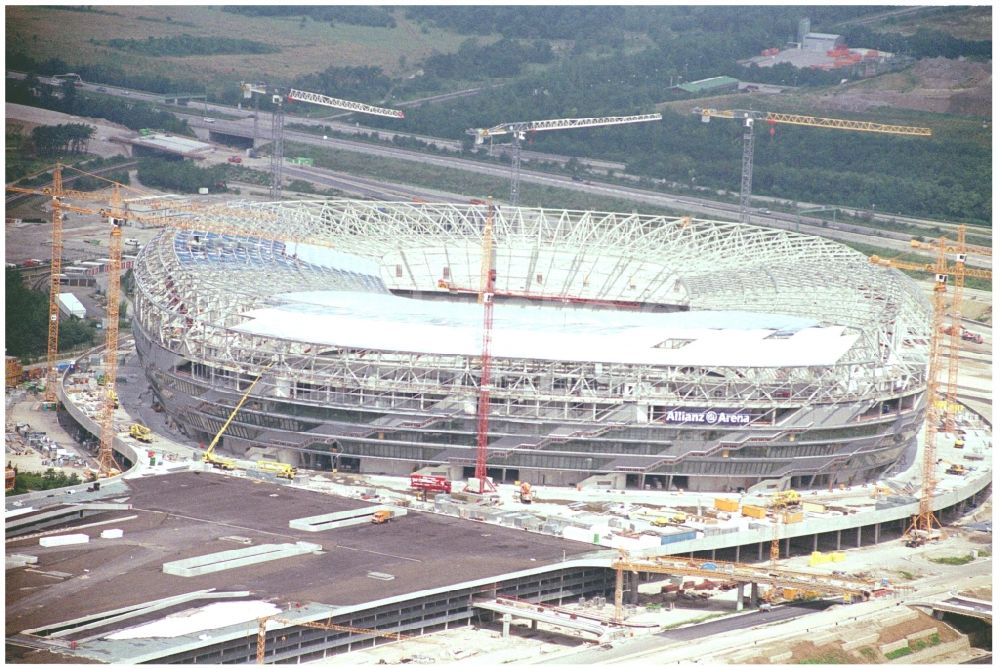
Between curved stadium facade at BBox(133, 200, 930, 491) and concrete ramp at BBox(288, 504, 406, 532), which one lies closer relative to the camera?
concrete ramp at BBox(288, 504, 406, 532)

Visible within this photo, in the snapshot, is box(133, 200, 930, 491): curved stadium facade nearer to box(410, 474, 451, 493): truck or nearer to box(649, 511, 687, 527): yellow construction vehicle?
box(410, 474, 451, 493): truck

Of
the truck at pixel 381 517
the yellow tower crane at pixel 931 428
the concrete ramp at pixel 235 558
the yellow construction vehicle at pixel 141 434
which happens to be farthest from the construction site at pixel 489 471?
the truck at pixel 381 517

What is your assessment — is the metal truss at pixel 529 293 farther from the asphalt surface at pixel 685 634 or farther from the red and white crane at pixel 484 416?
the asphalt surface at pixel 685 634

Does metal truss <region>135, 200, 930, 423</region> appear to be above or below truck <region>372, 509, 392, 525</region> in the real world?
above

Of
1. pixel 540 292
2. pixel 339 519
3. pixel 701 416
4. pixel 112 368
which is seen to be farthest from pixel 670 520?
pixel 540 292

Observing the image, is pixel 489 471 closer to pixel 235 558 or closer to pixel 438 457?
pixel 438 457

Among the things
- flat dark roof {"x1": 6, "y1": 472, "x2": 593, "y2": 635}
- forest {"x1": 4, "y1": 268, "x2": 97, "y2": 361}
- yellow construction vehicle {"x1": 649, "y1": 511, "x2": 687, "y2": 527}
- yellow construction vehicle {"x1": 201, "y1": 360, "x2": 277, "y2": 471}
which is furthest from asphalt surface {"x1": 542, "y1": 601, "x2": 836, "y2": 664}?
forest {"x1": 4, "y1": 268, "x2": 97, "y2": 361}
